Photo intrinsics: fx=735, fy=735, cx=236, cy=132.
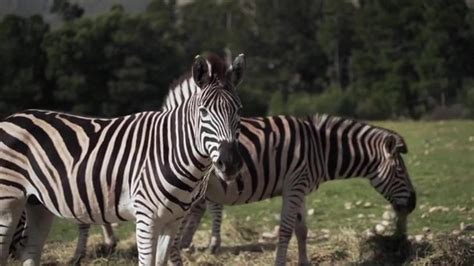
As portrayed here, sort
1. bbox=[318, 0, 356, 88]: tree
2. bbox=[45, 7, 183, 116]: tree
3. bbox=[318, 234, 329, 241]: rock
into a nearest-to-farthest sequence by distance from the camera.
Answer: bbox=[318, 234, 329, 241]: rock → bbox=[45, 7, 183, 116]: tree → bbox=[318, 0, 356, 88]: tree

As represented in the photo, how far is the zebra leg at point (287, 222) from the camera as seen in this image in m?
7.58

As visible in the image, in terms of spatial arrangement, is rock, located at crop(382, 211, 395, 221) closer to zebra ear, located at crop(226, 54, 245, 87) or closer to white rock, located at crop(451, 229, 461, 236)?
white rock, located at crop(451, 229, 461, 236)

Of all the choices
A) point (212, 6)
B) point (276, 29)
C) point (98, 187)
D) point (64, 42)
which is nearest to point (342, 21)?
point (276, 29)

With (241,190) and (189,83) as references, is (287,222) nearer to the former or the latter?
(241,190)

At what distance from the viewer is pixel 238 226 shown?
10164 millimetres

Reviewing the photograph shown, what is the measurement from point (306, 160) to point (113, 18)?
62.9 ft

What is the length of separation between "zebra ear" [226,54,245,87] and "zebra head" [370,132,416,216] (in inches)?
152

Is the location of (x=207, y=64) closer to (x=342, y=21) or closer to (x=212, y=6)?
(x=342, y=21)

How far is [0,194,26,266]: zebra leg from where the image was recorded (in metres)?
5.75

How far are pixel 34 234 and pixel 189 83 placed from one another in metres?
1.93

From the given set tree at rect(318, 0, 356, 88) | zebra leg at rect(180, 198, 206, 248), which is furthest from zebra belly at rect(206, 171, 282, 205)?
tree at rect(318, 0, 356, 88)

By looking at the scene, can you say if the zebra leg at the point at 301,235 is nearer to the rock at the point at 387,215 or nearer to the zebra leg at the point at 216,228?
the zebra leg at the point at 216,228

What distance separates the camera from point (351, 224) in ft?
33.9

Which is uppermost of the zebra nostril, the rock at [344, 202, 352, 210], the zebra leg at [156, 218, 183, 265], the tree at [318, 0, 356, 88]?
the tree at [318, 0, 356, 88]
